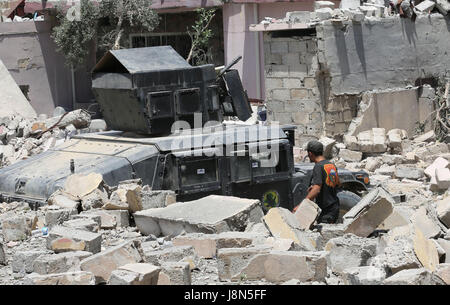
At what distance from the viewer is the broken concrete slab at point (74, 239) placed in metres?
8.06

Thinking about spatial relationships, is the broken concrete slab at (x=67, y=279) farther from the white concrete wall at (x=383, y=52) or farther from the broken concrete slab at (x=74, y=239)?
the white concrete wall at (x=383, y=52)

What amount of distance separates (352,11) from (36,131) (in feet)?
25.3

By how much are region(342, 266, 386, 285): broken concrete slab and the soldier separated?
8.64 feet

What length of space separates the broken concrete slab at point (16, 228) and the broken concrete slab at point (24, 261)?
4.33ft

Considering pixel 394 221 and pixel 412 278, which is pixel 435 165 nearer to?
pixel 394 221

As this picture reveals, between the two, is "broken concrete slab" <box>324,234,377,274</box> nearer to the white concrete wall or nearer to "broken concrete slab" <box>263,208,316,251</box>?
"broken concrete slab" <box>263,208,316,251</box>

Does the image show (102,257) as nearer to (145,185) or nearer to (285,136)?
(145,185)

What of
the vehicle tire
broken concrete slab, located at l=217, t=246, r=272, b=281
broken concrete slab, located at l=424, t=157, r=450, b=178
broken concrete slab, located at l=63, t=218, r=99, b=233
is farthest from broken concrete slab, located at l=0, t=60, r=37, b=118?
broken concrete slab, located at l=217, t=246, r=272, b=281

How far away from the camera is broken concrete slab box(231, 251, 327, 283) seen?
7062 mm

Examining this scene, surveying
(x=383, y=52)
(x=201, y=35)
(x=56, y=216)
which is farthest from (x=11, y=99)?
(x=56, y=216)

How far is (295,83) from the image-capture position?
1736cm

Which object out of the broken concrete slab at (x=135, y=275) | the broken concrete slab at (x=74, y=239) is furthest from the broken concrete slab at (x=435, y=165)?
the broken concrete slab at (x=135, y=275)

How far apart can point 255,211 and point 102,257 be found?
7.93 feet

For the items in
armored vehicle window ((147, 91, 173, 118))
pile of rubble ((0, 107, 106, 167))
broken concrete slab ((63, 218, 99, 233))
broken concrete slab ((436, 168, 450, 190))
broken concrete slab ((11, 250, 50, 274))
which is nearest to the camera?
broken concrete slab ((11, 250, 50, 274))
